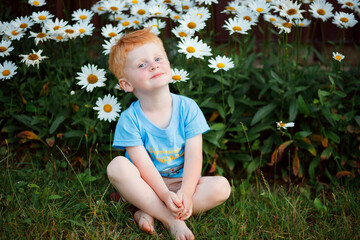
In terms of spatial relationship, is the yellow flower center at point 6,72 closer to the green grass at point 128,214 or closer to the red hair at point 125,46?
the green grass at point 128,214

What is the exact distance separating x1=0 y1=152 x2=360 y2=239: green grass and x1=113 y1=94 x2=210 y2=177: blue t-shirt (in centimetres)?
28

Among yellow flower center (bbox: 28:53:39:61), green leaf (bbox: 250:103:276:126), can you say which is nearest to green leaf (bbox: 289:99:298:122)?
green leaf (bbox: 250:103:276:126)

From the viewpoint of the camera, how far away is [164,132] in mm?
1848

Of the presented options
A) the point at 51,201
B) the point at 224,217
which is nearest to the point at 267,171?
the point at 224,217

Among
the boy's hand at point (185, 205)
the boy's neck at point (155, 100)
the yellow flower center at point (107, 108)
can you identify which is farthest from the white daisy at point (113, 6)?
the boy's hand at point (185, 205)

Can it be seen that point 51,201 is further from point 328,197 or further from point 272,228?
point 328,197

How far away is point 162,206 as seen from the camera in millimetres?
1787

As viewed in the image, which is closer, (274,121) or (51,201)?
(51,201)

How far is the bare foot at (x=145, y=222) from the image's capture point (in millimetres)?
1754

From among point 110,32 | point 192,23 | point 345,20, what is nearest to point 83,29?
point 110,32

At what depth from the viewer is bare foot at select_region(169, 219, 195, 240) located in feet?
5.57

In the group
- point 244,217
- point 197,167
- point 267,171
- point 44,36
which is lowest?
point 267,171

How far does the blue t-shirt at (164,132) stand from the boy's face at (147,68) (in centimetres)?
15

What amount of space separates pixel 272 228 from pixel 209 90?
96 cm
